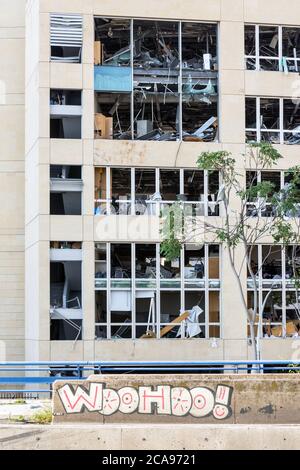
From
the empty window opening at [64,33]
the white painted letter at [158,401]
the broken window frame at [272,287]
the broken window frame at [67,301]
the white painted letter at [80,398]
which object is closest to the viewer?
the white painted letter at [80,398]

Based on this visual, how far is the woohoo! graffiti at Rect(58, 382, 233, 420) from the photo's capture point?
18.2 m

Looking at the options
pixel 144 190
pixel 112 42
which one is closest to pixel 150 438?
pixel 144 190

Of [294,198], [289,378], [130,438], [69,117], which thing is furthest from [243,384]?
[69,117]

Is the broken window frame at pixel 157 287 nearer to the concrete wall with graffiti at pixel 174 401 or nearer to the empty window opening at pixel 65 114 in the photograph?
the empty window opening at pixel 65 114

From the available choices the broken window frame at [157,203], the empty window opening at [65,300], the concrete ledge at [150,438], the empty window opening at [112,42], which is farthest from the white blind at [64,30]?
the concrete ledge at [150,438]

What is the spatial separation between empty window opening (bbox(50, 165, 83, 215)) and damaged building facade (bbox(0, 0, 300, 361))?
0.16 ft

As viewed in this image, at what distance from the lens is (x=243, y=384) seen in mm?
18438

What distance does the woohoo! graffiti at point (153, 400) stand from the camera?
18250 millimetres

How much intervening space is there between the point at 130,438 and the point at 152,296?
19.2 metres

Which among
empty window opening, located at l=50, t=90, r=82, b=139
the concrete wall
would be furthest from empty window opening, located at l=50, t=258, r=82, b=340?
empty window opening, located at l=50, t=90, r=82, b=139

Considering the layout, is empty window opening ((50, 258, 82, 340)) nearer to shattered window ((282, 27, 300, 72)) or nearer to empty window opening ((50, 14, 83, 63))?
empty window opening ((50, 14, 83, 63))

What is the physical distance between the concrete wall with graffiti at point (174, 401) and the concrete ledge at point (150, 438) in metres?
0.59
